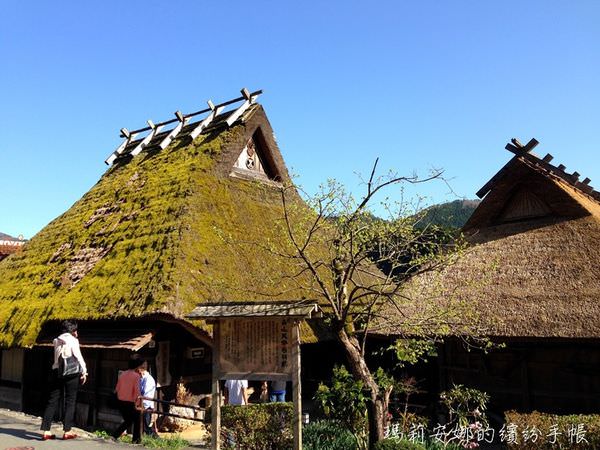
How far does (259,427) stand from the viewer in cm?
745

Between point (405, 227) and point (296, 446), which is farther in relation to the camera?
point (405, 227)

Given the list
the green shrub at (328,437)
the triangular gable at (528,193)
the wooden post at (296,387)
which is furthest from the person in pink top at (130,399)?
the triangular gable at (528,193)

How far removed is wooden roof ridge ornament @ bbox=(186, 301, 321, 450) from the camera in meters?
6.89

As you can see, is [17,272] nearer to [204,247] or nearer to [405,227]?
[204,247]

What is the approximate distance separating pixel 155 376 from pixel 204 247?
294cm

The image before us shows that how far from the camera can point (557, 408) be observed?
10031mm

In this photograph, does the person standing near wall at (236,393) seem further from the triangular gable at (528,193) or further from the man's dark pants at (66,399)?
the triangular gable at (528,193)

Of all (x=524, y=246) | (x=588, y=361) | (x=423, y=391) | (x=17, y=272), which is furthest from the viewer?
(x=17, y=272)

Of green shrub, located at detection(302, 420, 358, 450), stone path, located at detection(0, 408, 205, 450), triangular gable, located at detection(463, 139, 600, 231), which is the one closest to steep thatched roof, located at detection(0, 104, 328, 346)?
stone path, located at detection(0, 408, 205, 450)

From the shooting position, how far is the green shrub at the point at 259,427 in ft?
24.1

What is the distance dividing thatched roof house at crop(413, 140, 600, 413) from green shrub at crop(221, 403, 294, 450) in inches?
137

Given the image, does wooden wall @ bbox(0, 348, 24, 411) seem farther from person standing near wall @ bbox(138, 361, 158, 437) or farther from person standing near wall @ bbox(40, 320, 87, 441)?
person standing near wall @ bbox(40, 320, 87, 441)

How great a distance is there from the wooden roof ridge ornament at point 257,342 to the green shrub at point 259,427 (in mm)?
303

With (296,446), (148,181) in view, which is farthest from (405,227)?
(148,181)
